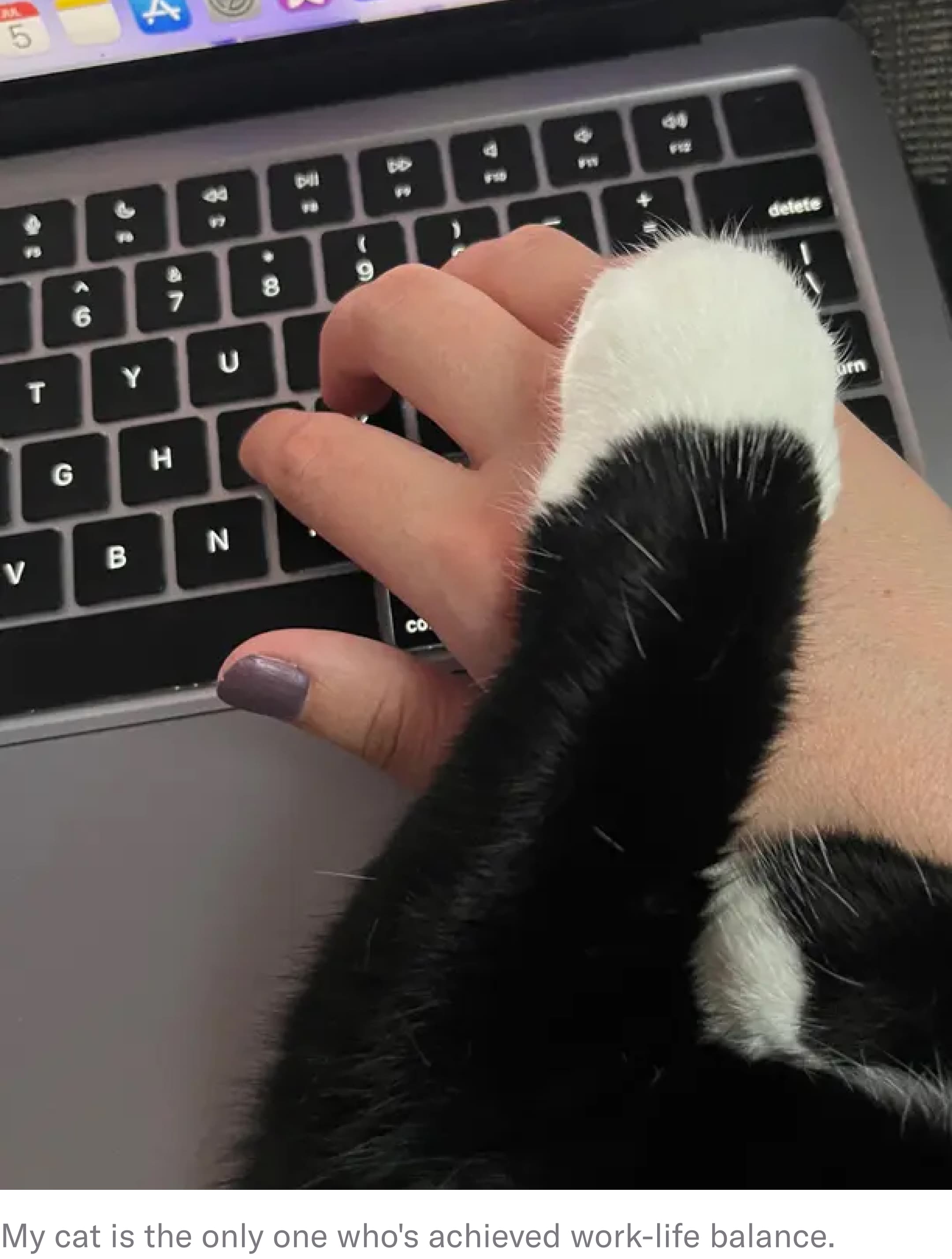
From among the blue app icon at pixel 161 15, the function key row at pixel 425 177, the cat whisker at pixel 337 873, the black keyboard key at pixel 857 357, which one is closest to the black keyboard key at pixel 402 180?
the function key row at pixel 425 177

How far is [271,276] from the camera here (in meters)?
0.56

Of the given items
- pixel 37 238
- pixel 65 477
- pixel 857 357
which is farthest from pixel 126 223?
pixel 857 357

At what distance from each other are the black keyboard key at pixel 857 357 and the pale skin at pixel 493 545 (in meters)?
0.03

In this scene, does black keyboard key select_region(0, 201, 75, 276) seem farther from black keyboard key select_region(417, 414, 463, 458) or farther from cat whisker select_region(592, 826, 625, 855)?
cat whisker select_region(592, 826, 625, 855)

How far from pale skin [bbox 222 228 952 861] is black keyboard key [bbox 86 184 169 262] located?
0.40 feet

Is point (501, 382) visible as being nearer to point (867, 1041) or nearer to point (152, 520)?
point (152, 520)

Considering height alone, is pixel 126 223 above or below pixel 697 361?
above

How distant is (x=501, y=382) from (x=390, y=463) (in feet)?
0.20

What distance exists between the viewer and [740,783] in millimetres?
367

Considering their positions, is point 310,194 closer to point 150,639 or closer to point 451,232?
point 451,232

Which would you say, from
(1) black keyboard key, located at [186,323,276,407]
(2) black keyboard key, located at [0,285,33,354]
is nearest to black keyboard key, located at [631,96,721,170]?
(1) black keyboard key, located at [186,323,276,407]

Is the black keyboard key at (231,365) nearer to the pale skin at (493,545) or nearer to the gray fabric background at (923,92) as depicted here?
the pale skin at (493,545)

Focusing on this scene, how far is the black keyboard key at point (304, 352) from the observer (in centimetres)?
55

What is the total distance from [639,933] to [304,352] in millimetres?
330
